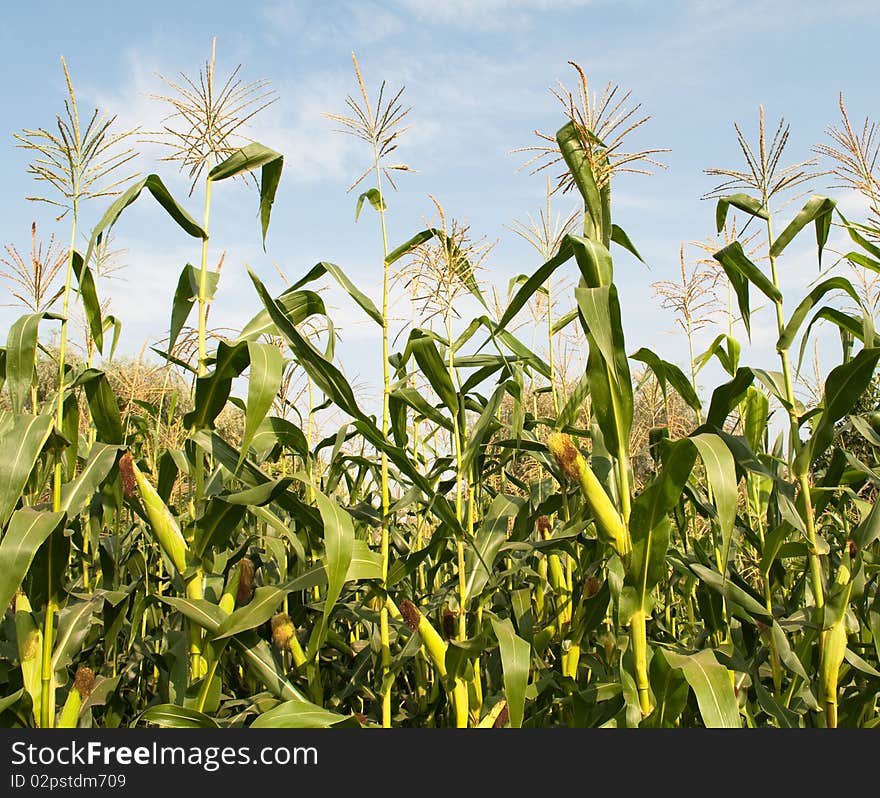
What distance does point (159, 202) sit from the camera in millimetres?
2715

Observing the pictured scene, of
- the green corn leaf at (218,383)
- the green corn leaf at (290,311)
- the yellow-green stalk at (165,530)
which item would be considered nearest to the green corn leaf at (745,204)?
the green corn leaf at (290,311)

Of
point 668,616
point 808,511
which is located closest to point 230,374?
point 808,511

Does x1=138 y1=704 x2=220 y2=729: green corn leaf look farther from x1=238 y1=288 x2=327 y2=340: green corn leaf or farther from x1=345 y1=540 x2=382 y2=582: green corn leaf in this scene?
x1=238 y1=288 x2=327 y2=340: green corn leaf

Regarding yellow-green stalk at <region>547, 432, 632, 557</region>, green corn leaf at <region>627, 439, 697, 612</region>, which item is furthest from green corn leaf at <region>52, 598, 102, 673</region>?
green corn leaf at <region>627, 439, 697, 612</region>

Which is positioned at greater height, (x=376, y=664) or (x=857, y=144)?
(x=857, y=144)

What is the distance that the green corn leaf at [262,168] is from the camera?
2775 mm

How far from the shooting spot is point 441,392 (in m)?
3.02

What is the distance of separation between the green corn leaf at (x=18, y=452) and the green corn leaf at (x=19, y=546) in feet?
0.13

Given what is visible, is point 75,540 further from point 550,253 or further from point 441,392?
point 550,253

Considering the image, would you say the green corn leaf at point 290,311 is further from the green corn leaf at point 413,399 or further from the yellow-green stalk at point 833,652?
the yellow-green stalk at point 833,652

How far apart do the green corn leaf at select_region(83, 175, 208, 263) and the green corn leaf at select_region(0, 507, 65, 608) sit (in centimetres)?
87

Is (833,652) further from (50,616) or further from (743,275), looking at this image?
(50,616)

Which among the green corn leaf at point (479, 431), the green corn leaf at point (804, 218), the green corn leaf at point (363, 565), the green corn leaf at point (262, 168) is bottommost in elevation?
the green corn leaf at point (363, 565)

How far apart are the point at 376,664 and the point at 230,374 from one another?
137cm
